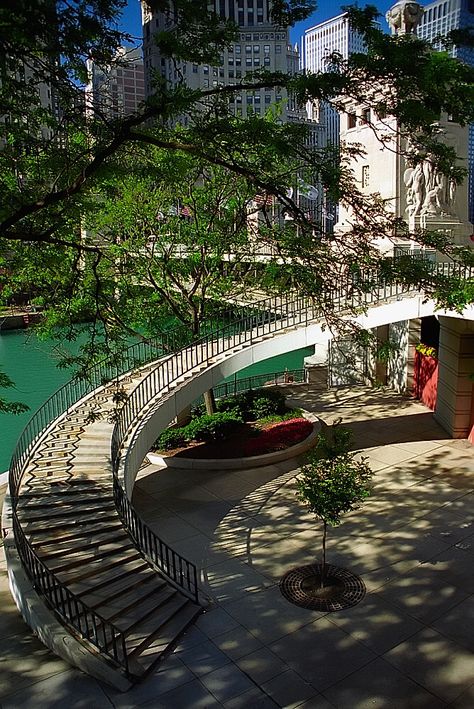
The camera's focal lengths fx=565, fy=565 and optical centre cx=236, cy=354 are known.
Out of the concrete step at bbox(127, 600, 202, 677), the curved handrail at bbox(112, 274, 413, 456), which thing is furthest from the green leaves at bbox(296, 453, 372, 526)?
the curved handrail at bbox(112, 274, 413, 456)

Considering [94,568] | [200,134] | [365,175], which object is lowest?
[94,568]

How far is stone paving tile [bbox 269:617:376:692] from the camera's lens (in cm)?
776

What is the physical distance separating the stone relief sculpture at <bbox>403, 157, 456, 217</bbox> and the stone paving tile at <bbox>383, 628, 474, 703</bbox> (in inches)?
638

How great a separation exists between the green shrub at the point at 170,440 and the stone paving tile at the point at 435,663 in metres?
9.58

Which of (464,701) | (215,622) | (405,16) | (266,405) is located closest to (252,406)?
(266,405)

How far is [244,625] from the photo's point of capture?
8.96m

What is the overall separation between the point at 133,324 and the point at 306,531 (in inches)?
346

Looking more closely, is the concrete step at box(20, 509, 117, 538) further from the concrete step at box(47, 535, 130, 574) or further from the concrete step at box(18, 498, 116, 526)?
the concrete step at box(47, 535, 130, 574)

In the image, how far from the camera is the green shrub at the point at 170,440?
16.8m

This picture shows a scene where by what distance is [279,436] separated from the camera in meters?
17.0

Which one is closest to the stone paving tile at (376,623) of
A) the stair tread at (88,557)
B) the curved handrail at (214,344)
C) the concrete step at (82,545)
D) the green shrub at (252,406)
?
the stair tread at (88,557)

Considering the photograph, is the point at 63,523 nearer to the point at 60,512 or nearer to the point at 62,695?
the point at 60,512

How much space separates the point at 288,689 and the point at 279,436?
9780mm

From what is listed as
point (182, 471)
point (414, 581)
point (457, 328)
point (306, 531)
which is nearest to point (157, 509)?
point (182, 471)
